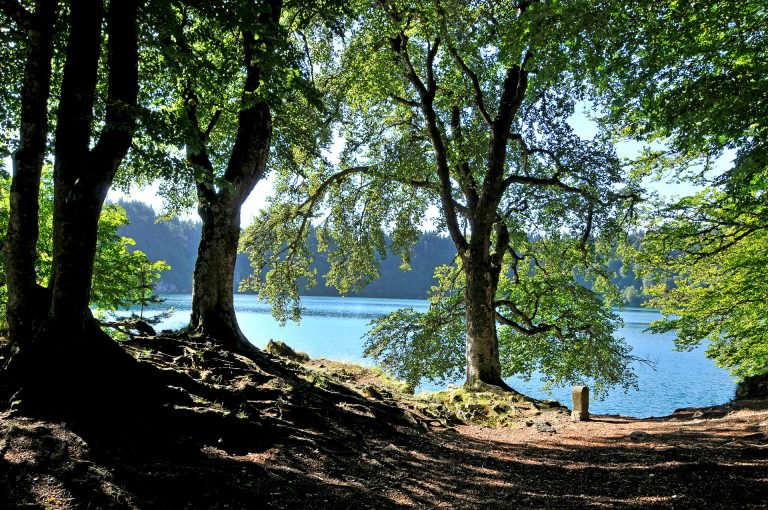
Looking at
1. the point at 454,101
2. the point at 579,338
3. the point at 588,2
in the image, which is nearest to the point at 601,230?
the point at 579,338

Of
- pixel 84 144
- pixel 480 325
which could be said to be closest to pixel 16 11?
pixel 84 144

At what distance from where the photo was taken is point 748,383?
1431 centimetres

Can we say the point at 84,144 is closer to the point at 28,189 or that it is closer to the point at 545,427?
the point at 28,189

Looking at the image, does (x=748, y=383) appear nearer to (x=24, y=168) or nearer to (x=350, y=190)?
(x=350, y=190)

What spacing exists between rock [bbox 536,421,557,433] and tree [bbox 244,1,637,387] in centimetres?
277

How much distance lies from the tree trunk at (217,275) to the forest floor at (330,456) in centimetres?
87

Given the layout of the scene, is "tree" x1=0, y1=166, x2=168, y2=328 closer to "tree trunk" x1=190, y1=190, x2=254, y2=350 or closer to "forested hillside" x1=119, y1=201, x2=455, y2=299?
"tree trunk" x1=190, y1=190, x2=254, y2=350

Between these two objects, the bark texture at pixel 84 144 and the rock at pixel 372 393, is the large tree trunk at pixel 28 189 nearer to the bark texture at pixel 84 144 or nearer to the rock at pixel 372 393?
the bark texture at pixel 84 144

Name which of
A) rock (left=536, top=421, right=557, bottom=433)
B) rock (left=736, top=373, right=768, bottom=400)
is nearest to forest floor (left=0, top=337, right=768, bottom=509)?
rock (left=536, top=421, right=557, bottom=433)

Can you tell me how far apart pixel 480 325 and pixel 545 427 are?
12.1ft

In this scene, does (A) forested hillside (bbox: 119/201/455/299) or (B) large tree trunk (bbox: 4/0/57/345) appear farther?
(A) forested hillside (bbox: 119/201/455/299)

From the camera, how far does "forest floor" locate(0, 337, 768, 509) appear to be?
389 cm

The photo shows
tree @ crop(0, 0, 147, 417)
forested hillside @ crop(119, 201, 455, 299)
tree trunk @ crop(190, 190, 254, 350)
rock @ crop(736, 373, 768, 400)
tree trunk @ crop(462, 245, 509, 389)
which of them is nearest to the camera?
tree @ crop(0, 0, 147, 417)

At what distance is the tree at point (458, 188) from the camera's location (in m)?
12.7
